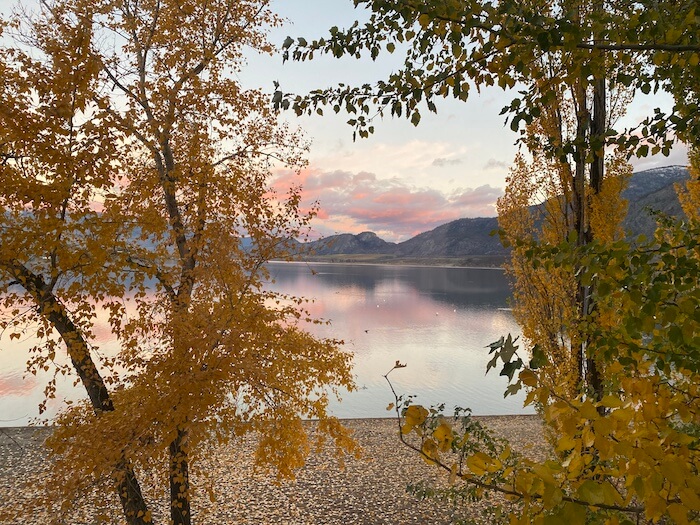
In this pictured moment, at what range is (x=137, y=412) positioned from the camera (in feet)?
21.5

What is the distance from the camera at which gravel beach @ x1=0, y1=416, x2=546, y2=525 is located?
11797 mm

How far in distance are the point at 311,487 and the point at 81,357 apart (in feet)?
30.5

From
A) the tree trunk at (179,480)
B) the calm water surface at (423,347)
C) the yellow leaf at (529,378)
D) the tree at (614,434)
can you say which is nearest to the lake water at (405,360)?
the calm water surface at (423,347)

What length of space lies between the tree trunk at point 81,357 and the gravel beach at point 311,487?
385 cm

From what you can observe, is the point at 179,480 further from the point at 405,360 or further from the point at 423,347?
the point at 423,347

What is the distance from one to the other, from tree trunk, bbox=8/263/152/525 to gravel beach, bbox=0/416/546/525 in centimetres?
385

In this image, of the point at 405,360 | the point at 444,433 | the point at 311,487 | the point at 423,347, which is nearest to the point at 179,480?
the point at 311,487

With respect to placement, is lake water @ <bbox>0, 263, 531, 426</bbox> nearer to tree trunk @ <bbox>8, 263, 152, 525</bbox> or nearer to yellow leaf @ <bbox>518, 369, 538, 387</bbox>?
tree trunk @ <bbox>8, 263, 152, 525</bbox>

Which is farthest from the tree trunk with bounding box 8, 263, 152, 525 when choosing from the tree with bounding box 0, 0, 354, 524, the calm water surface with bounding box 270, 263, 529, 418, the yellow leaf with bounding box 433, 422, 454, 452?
the yellow leaf with bounding box 433, 422, 454, 452

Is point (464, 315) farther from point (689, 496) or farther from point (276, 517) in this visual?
point (689, 496)

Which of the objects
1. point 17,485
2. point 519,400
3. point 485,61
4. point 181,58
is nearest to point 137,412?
point 485,61

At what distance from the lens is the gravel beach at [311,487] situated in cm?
1180

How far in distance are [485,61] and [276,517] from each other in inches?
502

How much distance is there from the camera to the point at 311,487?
533 inches
